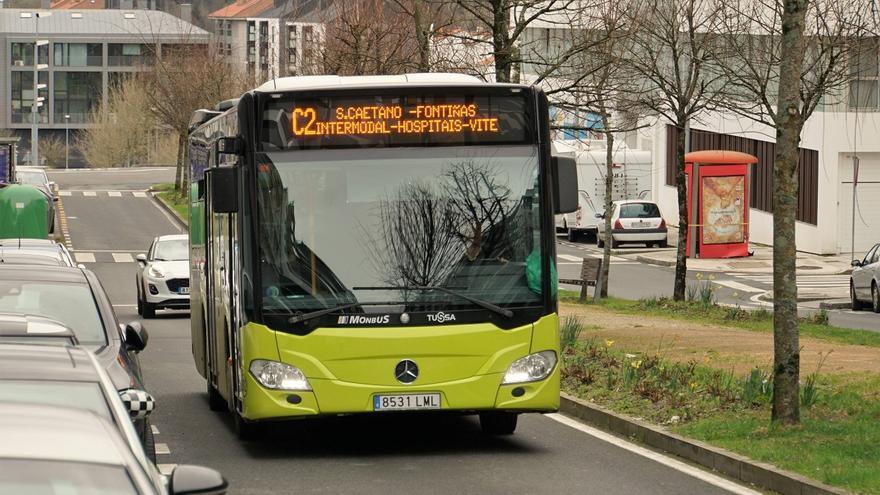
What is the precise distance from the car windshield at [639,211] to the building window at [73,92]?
323 feet

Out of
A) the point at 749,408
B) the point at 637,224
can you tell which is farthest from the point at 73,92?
the point at 749,408

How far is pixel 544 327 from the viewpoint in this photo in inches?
508

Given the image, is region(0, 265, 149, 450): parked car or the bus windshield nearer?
region(0, 265, 149, 450): parked car

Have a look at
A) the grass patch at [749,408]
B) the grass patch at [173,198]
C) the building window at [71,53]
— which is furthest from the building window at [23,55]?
the grass patch at [749,408]

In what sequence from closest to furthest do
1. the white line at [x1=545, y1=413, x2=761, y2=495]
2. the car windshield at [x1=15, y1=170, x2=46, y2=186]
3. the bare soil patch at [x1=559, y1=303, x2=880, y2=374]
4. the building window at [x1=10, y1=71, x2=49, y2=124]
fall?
1. the white line at [x1=545, y1=413, x2=761, y2=495]
2. the bare soil patch at [x1=559, y1=303, x2=880, y2=374]
3. the car windshield at [x1=15, y1=170, x2=46, y2=186]
4. the building window at [x1=10, y1=71, x2=49, y2=124]

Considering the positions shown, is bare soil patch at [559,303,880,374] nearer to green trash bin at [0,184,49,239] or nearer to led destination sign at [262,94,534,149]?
led destination sign at [262,94,534,149]

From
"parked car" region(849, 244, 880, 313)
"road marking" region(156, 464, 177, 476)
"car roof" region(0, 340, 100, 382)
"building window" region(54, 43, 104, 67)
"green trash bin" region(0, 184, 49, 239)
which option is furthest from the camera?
"building window" region(54, 43, 104, 67)

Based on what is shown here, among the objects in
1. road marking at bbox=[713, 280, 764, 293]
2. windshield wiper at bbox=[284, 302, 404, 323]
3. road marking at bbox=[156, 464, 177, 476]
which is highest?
windshield wiper at bbox=[284, 302, 404, 323]

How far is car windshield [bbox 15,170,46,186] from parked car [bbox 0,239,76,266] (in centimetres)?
4573

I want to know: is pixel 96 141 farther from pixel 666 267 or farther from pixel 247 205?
pixel 247 205

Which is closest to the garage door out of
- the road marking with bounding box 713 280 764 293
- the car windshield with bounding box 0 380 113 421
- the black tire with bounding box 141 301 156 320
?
the road marking with bounding box 713 280 764 293

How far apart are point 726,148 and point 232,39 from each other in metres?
96.2

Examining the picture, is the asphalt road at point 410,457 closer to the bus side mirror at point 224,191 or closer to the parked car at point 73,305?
the parked car at point 73,305

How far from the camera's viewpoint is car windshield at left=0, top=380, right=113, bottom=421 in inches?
221
